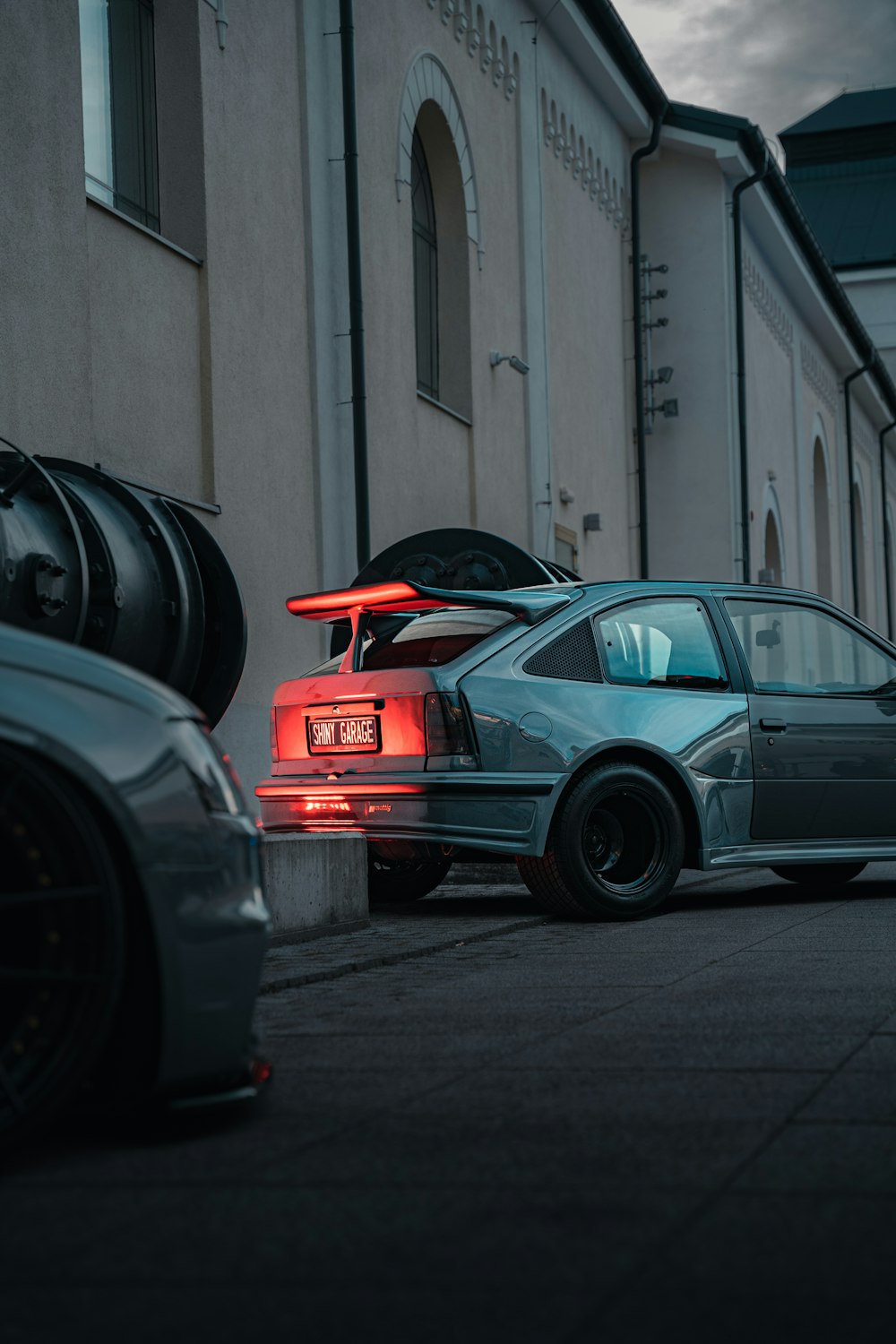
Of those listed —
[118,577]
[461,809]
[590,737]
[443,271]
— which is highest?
[443,271]

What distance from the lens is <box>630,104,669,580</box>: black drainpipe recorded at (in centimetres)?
2527

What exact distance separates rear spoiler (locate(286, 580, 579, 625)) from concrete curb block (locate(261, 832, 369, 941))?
112 cm

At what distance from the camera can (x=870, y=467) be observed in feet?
160

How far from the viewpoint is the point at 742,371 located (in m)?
27.9

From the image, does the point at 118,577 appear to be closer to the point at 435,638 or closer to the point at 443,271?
the point at 435,638

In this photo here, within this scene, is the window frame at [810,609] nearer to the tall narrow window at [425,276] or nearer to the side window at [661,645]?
the side window at [661,645]

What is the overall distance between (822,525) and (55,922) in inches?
1489

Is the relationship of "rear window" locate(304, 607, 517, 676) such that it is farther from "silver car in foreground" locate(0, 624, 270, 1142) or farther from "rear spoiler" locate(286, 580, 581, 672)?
"silver car in foreground" locate(0, 624, 270, 1142)

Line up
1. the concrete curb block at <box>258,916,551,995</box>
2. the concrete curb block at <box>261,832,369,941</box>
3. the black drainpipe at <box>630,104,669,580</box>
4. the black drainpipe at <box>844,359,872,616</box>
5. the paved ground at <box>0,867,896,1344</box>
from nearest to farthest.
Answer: the paved ground at <box>0,867,896,1344</box> → the concrete curb block at <box>258,916,551,995</box> → the concrete curb block at <box>261,832,369,941</box> → the black drainpipe at <box>630,104,669,580</box> → the black drainpipe at <box>844,359,872,616</box>

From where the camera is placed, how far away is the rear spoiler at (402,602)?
8461 millimetres

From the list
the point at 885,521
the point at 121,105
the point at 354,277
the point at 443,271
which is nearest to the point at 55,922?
the point at 121,105

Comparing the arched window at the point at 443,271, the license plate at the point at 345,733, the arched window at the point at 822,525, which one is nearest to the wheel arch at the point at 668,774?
the license plate at the point at 345,733

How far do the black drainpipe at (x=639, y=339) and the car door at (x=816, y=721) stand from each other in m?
15.2

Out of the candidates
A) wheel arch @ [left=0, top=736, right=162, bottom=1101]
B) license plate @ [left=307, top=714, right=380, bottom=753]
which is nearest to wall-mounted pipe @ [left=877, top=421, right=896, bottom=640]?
license plate @ [left=307, top=714, right=380, bottom=753]
